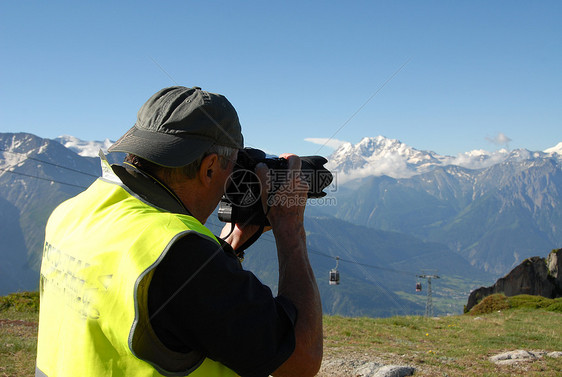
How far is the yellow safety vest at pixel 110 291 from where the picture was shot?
4.23 ft

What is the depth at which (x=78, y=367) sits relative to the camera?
140 centimetres

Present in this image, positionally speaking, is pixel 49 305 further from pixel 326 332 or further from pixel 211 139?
pixel 326 332

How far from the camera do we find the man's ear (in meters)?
1.72

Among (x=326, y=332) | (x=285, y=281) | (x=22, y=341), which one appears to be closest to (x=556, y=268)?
(x=326, y=332)

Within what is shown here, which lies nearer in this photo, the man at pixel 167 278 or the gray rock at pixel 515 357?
the man at pixel 167 278

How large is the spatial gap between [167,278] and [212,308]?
0.15 metres

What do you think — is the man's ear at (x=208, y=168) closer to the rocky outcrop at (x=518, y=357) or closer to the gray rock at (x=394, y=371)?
the gray rock at (x=394, y=371)

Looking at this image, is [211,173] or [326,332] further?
[326,332]

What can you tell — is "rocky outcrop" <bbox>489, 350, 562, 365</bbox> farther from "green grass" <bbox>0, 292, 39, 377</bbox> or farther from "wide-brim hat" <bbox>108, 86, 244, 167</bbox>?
"wide-brim hat" <bbox>108, 86, 244, 167</bbox>

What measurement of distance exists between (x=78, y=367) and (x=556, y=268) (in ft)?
90.5

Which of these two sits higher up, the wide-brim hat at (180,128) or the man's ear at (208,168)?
the wide-brim hat at (180,128)

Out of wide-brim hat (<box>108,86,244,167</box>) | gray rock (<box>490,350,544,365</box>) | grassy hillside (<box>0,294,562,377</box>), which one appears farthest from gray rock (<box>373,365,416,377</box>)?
wide-brim hat (<box>108,86,244,167</box>)

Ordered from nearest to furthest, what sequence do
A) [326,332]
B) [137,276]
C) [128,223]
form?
[137,276] < [128,223] < [326,332]

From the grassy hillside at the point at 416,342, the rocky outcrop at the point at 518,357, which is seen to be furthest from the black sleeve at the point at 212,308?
the rocky outcrop at the point at 518,357
